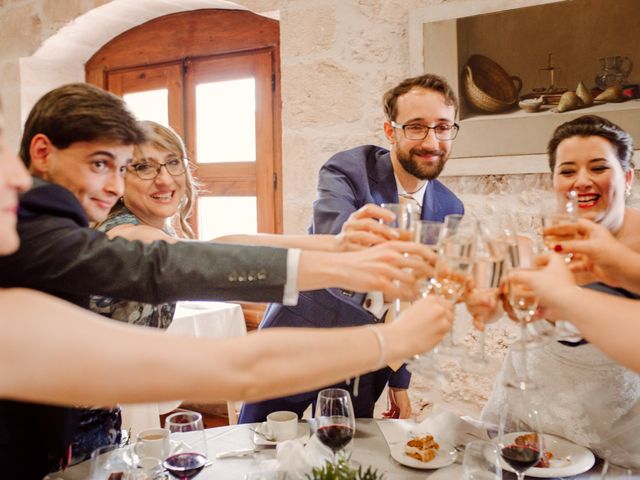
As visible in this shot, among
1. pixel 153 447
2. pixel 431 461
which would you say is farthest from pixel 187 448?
pixel 431 461

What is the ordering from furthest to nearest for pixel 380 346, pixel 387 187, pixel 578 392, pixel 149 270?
pixel 387 187 < pixel 578 392 < pixel 149 270 < pixel 380 346

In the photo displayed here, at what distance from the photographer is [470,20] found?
8.44 ft

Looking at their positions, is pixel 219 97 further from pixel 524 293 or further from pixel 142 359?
pixel 142 359

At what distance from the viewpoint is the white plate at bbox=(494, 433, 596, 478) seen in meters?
1.30

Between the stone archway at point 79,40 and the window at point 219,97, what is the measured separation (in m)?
0.12

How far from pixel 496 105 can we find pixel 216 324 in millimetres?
1747

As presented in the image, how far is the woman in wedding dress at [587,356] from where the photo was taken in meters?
1.69

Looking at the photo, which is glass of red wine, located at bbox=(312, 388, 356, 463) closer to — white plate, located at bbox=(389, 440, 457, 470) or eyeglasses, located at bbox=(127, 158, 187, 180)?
white plate, located at bbox=(389, 440, 457, 470)

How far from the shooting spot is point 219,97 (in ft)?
12.9

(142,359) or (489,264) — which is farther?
(489,264)

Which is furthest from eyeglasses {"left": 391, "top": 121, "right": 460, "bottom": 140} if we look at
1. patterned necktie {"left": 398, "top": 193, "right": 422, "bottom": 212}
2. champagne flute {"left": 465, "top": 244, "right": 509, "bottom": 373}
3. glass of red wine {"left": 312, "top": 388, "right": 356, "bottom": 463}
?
champagne flute {"left": 465, "top": 244, "right": 509, "bottom": 373}

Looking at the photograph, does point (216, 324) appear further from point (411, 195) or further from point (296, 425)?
point (296, 425)

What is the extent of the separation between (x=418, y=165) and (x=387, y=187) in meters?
0.14

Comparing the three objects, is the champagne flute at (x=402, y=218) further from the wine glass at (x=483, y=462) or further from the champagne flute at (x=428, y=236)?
the wine glass at (x=483, y=462)
